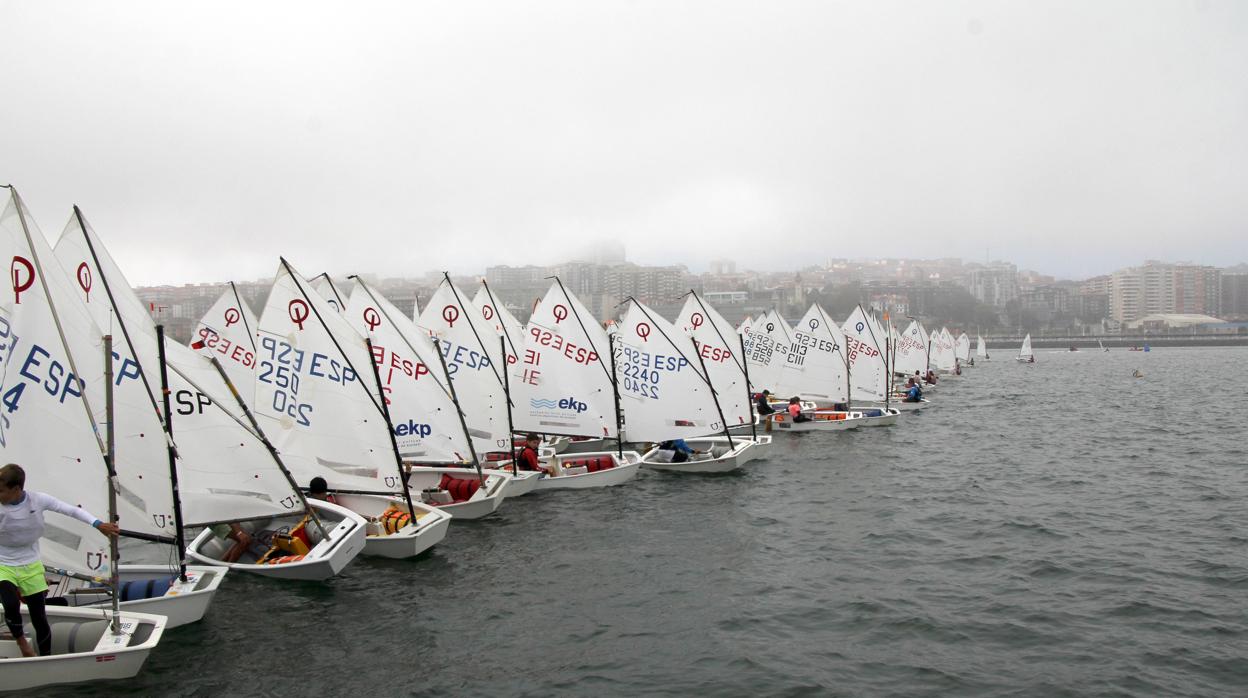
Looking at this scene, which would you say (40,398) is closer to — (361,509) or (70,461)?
(70,461)

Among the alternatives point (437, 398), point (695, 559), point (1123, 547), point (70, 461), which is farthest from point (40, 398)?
point (1123, 547)

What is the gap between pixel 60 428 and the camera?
36.0 ft

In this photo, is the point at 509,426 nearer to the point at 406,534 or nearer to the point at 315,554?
the point at 406,534

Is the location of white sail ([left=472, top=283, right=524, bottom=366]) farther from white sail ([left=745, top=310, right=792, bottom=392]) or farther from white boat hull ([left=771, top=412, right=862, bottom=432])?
white sail ([left=745, top=310, right=792, bottom=392])

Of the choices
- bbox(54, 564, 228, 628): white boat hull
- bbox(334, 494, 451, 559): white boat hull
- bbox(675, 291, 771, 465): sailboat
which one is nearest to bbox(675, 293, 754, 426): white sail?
bbox(675, 291, 771, 465): sailboat

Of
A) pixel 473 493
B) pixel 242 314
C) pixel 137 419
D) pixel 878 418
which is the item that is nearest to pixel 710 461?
pixel 473 493

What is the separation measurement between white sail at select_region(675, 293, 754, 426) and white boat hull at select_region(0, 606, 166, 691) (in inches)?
750

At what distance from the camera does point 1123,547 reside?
55.8 feet

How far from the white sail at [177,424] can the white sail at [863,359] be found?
33076mm

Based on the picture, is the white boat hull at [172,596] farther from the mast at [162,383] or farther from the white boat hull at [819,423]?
the white boat hull at [819,423]

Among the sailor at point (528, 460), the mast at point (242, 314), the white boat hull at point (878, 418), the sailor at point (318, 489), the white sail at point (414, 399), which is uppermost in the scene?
the mast at point (242, 314)

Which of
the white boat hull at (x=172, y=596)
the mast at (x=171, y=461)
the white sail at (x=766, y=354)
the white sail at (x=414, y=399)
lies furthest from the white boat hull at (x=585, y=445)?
the mast at (x=171, y=461)

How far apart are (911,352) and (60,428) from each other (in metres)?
66.7

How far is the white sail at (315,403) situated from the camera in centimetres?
1711
